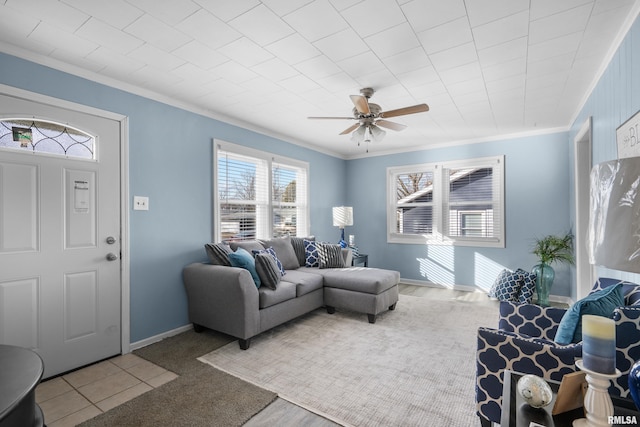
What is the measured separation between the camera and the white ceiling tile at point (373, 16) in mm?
1860

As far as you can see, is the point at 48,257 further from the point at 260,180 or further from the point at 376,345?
the point at 376,345

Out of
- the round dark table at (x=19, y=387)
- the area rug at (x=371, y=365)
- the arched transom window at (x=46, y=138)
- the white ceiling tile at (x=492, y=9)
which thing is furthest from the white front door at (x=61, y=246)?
the white ceiling tile at (x=492, y=9)

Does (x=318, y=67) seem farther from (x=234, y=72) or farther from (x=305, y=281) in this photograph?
(x=305, y=281)

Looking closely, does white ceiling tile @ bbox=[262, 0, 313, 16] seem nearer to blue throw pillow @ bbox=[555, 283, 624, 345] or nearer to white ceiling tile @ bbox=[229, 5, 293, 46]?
white ceiling tile @ bbox=[229, 5, 293, 46]

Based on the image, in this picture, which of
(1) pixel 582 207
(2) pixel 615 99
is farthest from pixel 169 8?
(1) pixel 582 207

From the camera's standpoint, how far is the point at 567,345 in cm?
144

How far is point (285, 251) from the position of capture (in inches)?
167

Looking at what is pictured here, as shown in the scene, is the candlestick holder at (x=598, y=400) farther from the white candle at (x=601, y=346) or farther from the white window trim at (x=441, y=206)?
the white window trim at (x=441, y=206)

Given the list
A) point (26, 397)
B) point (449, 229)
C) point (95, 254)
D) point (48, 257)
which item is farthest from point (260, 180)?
point (26, 397)

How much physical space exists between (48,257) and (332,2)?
2.77 metres

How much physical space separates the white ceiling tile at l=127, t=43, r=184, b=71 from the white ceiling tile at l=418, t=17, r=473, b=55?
1911 mm

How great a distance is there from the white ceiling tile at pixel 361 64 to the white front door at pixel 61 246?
7.02 feet

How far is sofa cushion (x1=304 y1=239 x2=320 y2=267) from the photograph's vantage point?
4406mm

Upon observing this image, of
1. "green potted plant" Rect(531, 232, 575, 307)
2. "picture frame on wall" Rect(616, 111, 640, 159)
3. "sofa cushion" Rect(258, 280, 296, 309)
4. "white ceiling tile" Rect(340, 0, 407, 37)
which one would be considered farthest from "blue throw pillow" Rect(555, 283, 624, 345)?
"green potted plant" Rect(531, 232, 575, 307)
